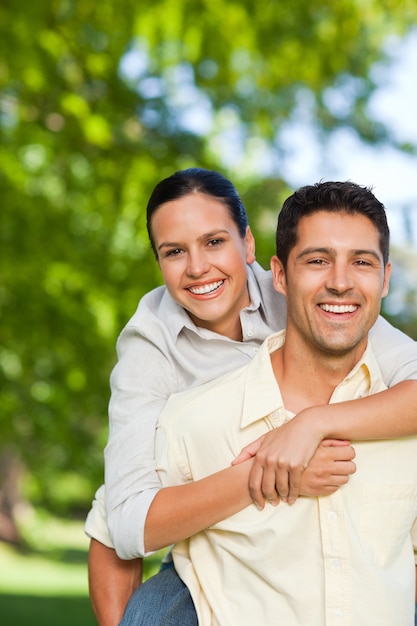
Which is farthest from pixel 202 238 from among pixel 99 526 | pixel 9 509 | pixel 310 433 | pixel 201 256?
pixel 9 509

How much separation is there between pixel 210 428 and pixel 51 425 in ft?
14.1

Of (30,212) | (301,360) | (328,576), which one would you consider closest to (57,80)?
(30,212)

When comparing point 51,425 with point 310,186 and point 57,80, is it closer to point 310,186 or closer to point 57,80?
point 57,80

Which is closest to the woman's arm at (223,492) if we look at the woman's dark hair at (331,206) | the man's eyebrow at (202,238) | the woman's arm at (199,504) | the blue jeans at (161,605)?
the woman's arm at (199,504)

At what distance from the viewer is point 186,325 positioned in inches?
110

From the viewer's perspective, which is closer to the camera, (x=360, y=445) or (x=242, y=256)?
(x=360, y=445)

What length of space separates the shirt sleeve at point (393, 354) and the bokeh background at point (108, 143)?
9.14ft

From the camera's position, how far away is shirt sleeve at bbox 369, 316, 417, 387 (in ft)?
8.29

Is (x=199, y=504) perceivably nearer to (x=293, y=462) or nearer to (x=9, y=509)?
(x=293, y=462)

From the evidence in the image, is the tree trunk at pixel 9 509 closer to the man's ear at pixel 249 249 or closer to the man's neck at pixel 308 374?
the man's ear at pixel 249 249

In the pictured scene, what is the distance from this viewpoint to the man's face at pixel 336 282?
2.33 m

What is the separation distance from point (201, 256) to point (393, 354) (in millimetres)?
613

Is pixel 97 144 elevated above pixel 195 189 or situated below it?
above

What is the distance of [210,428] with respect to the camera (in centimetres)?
242
